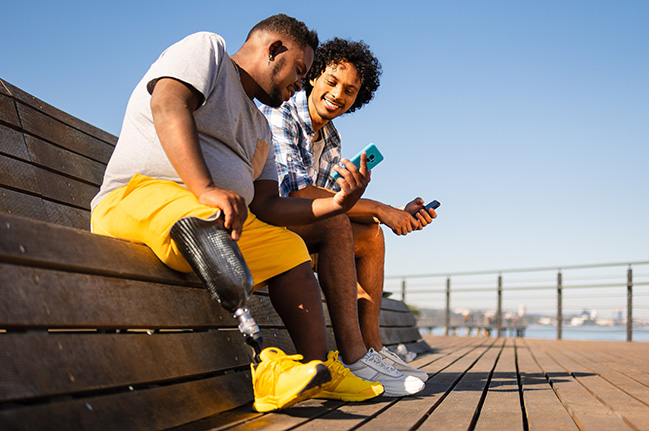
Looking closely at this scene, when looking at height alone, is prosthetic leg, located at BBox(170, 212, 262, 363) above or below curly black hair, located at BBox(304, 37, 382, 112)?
below

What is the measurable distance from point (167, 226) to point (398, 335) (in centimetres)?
318

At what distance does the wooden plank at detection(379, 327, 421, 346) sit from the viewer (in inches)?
151

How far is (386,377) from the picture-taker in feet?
6.16

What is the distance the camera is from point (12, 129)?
1999 mm

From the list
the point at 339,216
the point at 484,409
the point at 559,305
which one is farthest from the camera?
the point at 559,305

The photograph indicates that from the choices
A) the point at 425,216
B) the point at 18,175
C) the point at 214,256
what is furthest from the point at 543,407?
the point at 18,175

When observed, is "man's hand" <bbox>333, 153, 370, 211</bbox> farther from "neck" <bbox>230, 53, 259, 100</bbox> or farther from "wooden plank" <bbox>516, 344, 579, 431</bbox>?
"wooden plank" <bbox>516, 344, 579, 431</bbox>

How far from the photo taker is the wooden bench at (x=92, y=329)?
3.19 feet

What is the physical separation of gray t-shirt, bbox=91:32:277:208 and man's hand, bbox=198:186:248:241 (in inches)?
8.4

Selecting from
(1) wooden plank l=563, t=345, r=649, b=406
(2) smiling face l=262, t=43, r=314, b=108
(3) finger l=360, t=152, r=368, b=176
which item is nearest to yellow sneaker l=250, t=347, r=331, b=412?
(3) finger l=360, t=152, r=368, b=176

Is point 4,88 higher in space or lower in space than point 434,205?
higher

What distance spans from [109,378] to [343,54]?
2042mm

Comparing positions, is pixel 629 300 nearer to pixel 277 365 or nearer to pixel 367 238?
pixel 367 238

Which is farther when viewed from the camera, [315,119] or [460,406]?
[315,119]
